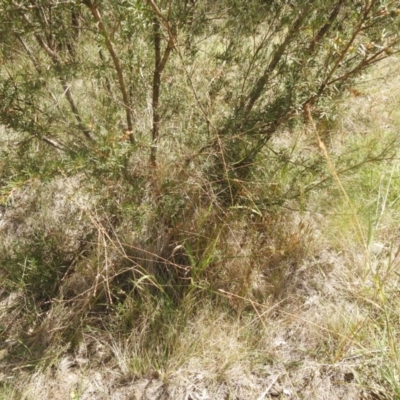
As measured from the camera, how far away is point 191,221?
1.89m

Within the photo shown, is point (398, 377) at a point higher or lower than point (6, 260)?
higher

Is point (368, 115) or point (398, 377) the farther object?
point (368, 115)

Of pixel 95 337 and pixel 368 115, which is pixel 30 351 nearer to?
pixel 95 337

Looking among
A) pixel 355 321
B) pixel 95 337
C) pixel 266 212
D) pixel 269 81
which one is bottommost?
pixel 95 337

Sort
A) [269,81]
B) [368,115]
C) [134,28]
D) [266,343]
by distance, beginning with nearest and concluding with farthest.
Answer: [134,28] < [266,343] < [269,81] < [368,115]

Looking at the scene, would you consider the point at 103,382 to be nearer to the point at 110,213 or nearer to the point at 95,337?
the point at 95,337

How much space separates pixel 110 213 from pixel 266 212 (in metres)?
0.78

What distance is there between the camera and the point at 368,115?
110 inches

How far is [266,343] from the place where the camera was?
166 cm

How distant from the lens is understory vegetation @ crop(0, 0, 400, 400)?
153cm

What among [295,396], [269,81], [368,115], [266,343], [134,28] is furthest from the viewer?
Result: [368,115]

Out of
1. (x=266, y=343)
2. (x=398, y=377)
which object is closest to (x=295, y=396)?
(x=266, y=343)

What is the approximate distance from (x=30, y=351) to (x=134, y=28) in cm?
146

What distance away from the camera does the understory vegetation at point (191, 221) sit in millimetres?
1534
